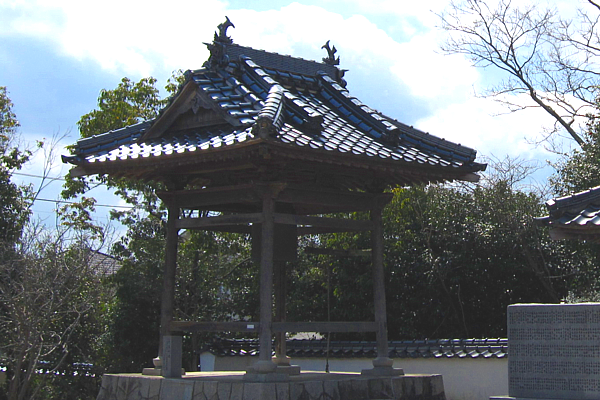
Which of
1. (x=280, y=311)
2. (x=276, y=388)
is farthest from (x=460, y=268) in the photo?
(x=276, y=388)

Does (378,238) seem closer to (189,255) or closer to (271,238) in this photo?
(271,238)

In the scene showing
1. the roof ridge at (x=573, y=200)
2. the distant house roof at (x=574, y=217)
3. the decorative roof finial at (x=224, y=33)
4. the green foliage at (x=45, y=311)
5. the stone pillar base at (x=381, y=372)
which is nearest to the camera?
the distant house roof at (x=574, y=217)

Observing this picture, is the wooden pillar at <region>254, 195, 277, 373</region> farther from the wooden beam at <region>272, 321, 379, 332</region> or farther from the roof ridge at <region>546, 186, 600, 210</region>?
the roof ridge at <region>546, 186, 600, 210</region>

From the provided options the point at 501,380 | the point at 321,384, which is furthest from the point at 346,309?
the point at 321,384

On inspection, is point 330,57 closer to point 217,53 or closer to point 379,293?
point 217,53

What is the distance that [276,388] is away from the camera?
8.02 meters

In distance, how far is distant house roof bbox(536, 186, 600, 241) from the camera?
6.91 metres

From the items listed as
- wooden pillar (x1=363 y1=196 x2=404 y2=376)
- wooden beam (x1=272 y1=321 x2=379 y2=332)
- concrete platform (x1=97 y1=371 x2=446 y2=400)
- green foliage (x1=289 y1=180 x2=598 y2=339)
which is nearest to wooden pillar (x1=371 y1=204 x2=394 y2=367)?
wooden pillar (x1=363 y1=196 x2=404 y2=376)

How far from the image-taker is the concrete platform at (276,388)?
805 centimetres

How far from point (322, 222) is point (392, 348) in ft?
14.4

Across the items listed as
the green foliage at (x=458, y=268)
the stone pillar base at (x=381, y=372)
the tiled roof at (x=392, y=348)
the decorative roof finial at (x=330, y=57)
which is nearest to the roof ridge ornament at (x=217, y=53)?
the decorative roof finial at (x=330, y=57)

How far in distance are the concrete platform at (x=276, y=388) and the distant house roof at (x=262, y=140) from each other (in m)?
2.56

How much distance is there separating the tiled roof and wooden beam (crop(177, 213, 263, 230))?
455 cm

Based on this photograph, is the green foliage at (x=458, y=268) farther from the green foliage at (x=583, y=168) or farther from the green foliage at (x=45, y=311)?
the green foliage at (x=45, y=311)
